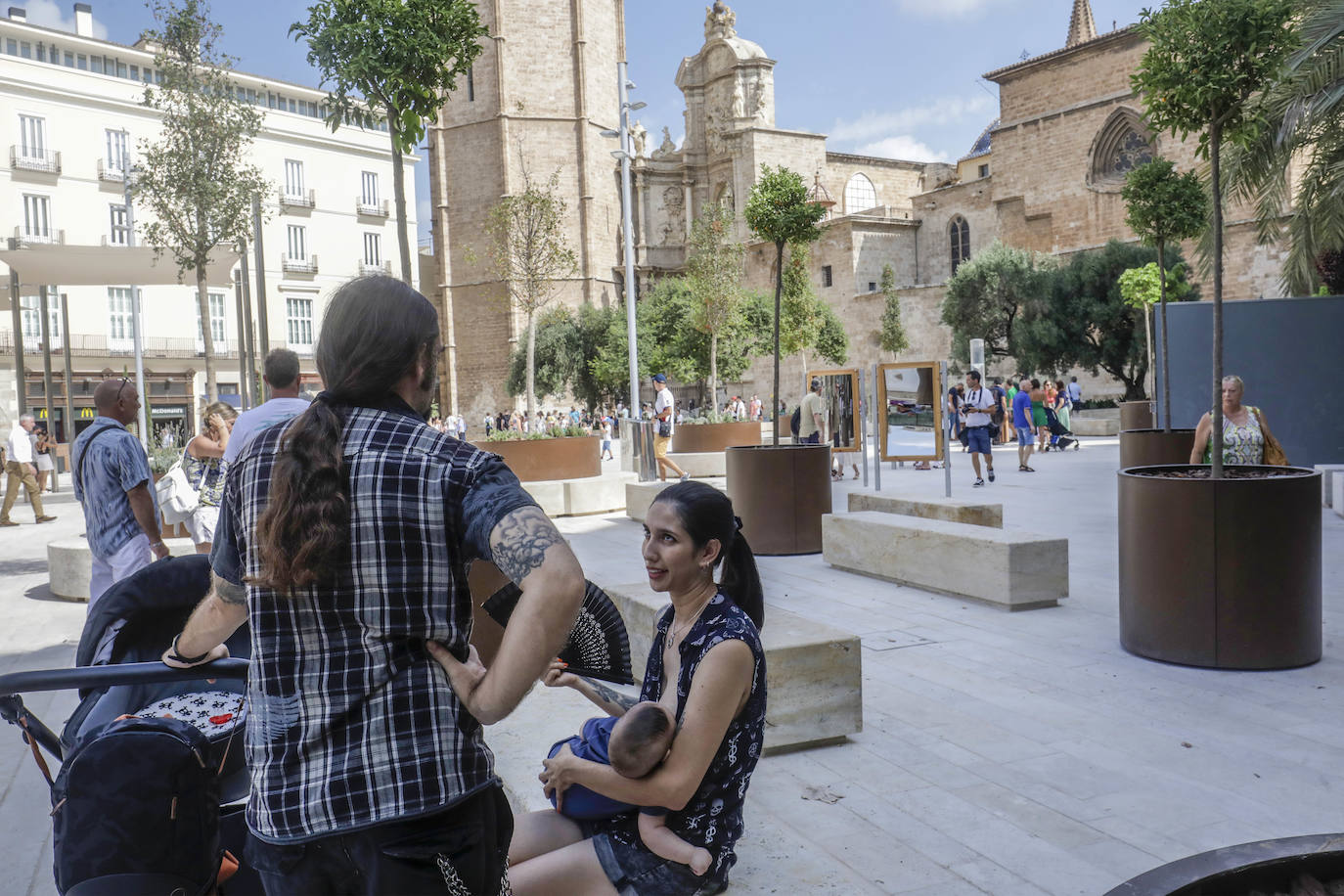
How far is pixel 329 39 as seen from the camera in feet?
22.4

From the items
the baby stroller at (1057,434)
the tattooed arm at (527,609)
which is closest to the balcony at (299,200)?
the baby stroller at (1057,434)

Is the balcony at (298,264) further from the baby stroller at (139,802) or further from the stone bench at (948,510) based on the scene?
the baby stroller at (139,802)

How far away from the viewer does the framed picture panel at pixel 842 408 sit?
14703 millimetres

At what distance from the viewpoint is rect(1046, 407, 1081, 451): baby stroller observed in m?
22.6

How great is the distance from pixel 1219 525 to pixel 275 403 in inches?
181

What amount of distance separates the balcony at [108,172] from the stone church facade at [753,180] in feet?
42.3

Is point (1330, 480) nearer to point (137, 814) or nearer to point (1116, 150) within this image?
point (137, 814)

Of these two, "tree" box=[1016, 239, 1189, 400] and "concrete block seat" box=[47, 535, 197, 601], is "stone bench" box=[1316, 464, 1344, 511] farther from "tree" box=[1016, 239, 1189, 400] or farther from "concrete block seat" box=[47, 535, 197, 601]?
"tree" box=[1016, 239, 1189, 400]

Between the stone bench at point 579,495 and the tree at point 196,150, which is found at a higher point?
the tree at point 196,150

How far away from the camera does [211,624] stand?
1.95 meters

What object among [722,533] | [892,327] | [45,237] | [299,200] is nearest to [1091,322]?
[892,327]

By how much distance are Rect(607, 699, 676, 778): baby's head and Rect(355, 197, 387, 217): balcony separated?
152ft

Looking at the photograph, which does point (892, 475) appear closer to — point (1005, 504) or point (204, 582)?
point (1005, 504)

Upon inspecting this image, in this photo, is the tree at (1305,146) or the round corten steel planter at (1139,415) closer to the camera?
the tree at (1305,146)
